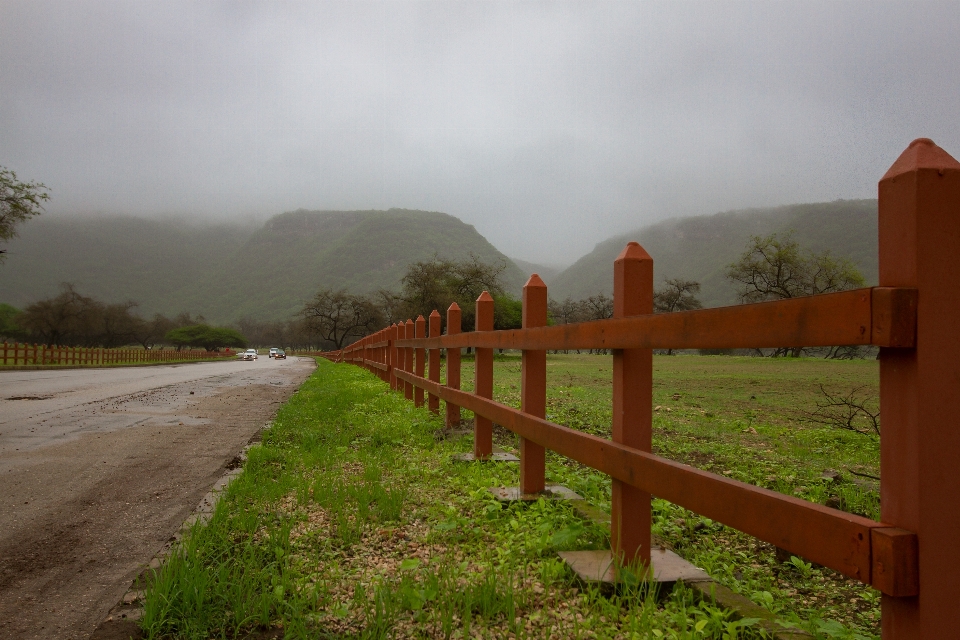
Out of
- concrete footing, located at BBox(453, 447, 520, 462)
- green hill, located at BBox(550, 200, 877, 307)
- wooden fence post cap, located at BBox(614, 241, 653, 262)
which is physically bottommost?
concrete footing, located at BBox(453, 447, 520, 462)

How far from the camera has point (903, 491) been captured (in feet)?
4.48

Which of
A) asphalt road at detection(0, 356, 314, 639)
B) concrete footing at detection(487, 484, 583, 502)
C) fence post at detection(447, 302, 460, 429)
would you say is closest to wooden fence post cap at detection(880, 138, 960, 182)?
concrete footing at detection(487, 484, 583, 502)

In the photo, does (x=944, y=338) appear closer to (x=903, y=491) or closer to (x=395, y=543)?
(x=903, y=491)

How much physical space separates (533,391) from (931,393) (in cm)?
266

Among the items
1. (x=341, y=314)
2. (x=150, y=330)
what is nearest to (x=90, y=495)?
(x=341, y=314)

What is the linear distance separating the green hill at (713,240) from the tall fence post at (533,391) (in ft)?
269

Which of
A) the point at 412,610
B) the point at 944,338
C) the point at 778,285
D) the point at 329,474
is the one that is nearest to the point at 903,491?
the point at 944,338

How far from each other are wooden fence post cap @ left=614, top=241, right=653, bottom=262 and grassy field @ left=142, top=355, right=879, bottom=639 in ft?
4.23

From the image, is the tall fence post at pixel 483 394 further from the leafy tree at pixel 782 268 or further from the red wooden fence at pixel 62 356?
the leafy tree at pixel 782 268

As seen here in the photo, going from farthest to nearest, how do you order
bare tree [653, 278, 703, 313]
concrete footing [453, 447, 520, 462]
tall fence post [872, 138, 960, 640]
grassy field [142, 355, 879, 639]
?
bare tree [653, 278, 703, 313]
concrete footing [453, 447, 520, 462]
grassy field [142, 355, 879, 639]
tall fence post [872, 138, 960, 640]

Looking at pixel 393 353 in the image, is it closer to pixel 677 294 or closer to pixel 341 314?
pixel 677 294

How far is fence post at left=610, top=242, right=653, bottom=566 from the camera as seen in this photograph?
258 centimetres

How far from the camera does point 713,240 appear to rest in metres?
177

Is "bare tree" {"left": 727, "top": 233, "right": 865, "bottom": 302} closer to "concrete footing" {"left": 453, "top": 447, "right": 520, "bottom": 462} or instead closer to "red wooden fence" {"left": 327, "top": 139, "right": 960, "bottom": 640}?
"concrete footing" {"left": 453, "top": 447, "right": 520, "bottom": 462}
